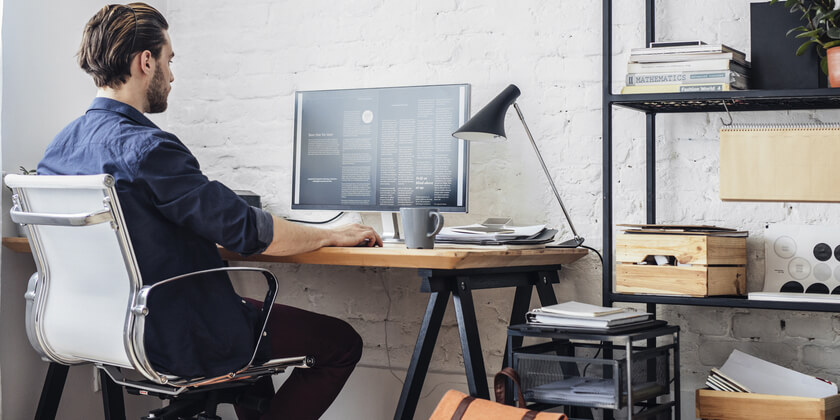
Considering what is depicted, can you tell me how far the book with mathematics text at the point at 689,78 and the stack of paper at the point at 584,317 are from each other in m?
0.58

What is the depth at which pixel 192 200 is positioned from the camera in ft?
5.48

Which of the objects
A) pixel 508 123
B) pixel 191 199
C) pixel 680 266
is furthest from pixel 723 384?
pixel 191 199

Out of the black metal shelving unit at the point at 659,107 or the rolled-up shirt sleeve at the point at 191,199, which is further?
the black metal shelving unit at the point at 659,107

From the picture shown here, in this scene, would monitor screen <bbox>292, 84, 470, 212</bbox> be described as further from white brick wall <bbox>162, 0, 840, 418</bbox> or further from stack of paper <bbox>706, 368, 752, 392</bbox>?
stack of paper <bbox>706, 368, 752, 392</bbox>

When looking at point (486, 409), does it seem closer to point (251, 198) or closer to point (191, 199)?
point (191, 199)

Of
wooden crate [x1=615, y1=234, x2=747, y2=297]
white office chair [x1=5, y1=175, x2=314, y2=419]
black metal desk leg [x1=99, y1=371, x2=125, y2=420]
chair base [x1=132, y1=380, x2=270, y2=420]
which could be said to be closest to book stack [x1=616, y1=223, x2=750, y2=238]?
wooden crate [x1=615, y1=234, x2=747, y2=297]

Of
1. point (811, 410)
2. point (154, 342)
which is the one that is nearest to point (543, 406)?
point (811, 410)

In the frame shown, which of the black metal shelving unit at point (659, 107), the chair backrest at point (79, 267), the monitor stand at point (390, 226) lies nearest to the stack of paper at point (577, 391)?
the black metal shelving unit at point (659, 107)

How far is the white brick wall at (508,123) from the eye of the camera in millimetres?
2270

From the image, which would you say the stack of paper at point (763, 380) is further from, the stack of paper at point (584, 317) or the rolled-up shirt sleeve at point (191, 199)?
the rolled-up shirt sleeve at point (191, 199)

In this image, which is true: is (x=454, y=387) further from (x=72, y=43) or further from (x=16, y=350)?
(x=72, y=43)

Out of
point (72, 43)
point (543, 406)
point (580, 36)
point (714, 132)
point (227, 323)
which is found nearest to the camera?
point (227, 323)

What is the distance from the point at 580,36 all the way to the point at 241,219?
4.09 feet

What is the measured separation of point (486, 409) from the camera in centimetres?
170
